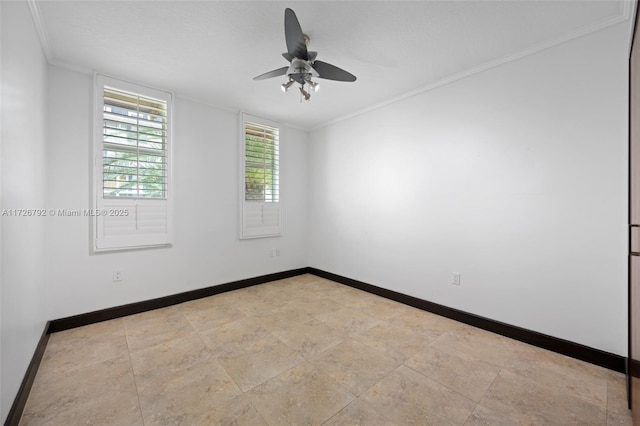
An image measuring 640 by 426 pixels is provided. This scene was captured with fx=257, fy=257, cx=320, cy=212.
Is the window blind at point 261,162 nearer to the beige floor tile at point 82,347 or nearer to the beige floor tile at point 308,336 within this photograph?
the beige floor tile at point 308,336

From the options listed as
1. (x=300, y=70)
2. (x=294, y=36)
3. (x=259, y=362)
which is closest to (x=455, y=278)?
(x=259, y=362)

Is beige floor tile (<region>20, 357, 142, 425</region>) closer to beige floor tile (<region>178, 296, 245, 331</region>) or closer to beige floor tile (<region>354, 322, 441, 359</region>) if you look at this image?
beige floor tile (<region>178, 296, 245, 331</region>)

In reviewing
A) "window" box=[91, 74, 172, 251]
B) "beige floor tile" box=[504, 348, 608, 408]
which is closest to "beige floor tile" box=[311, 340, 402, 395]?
"beige floor tile" box=[504, 348, 608, 408]

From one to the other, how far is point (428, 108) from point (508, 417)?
287 centimetres

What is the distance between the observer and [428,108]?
9.93 ft

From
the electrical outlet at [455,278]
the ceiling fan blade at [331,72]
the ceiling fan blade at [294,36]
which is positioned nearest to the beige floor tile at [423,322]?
the electrical outlet at [455,278]

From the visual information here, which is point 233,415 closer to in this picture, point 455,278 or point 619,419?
point 619,419

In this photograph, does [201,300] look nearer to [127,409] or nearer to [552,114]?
[127,409]

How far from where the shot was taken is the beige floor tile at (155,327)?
236 centimetres

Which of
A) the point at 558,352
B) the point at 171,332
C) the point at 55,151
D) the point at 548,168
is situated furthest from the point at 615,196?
the point at 55,151

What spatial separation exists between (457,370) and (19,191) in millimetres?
3216

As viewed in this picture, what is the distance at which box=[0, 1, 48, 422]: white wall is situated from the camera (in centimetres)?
134

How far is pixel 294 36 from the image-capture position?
1790 millimetres

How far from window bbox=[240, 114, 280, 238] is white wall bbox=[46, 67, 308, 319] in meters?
0.13
